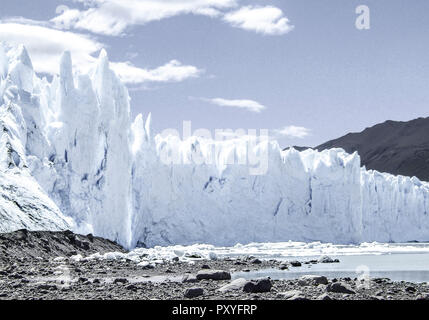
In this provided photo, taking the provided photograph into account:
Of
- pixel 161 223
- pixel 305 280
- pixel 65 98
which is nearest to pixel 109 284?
pixel 305 280

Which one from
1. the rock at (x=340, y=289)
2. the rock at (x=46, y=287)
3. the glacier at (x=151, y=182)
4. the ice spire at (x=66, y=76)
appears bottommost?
the rock at (x=340, y=289)

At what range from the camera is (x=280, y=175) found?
1404 inches

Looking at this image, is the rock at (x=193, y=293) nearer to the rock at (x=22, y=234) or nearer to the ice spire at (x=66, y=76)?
the rock at (x=22, y=234)

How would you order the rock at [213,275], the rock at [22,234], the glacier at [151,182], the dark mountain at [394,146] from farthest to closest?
the dark mountain at [394,146], the glacier at [151,182], the rock at [22,234], the rock at [213,275]

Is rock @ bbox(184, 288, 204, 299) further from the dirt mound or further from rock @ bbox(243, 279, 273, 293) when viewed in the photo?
the dirt mound

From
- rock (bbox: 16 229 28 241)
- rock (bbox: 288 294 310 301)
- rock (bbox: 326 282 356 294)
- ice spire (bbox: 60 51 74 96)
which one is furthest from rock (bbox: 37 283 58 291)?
ice spire (bbox: 60 51 74 96)

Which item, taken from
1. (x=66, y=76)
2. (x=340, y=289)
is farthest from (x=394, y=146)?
(x=340, y=289)

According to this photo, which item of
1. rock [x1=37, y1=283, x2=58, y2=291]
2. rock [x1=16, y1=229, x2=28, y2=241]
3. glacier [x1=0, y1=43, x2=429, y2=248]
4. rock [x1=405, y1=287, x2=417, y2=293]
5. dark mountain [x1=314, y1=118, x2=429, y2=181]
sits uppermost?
dark mountain [x1=314, y1=118, x2=429, y2=181]

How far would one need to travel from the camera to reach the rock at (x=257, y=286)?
843cm

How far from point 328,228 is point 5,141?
21.8 meters

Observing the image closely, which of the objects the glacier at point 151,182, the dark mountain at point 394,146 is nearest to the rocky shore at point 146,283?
the glacier at point 151,182

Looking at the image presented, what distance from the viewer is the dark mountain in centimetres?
11025

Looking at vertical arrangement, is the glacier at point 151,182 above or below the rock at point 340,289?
above
